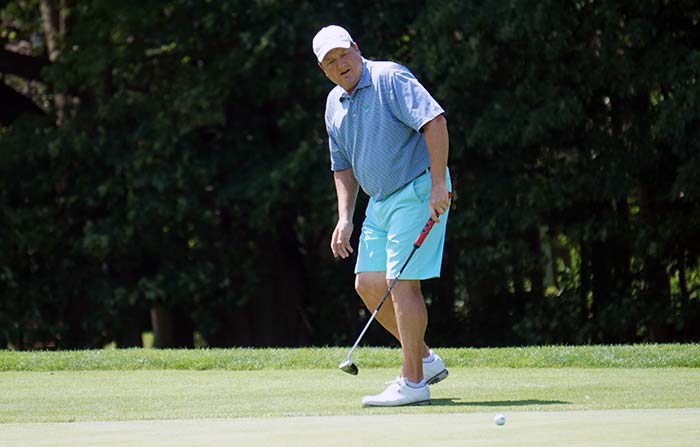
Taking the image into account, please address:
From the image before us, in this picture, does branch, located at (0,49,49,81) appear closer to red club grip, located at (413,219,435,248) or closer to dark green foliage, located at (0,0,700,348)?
dark green foliage, located at (0,0,700,348)

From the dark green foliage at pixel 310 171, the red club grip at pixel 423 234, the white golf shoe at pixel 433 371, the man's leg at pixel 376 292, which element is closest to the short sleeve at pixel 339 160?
the man's leg at pixel 376 292

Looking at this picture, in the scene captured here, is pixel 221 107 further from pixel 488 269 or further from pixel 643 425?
pixel 643 425

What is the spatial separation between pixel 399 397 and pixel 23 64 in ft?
42.8

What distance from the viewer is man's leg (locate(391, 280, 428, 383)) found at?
5.95 m

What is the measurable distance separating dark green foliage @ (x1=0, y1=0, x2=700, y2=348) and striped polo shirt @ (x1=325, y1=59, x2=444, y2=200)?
7.99m

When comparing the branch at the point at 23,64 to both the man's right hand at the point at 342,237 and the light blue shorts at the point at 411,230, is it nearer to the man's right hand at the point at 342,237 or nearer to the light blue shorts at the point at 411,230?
the man's right hand at the point at 342,237

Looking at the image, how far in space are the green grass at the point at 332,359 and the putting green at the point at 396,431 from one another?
273 cm

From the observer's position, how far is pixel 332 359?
8.07 meters

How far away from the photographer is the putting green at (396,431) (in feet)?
14.0

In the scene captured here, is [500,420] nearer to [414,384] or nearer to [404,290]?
[414,384]

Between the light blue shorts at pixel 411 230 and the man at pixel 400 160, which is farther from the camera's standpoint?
the light blue shorts at pixel 411 230

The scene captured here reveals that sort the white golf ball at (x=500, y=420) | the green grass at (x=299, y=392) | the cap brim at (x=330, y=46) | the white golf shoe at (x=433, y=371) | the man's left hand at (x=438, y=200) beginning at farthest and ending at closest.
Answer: the white golf shoe at (x=433, y=371), the cap brim at (x=330, y=46), the man's left hand at (x=438, y=200), the green grass at (x=299, y=392), the white golf ball at (x=500, y=420)

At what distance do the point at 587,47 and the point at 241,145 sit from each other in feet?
14.5

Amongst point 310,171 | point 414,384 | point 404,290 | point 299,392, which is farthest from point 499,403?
point 310,171
